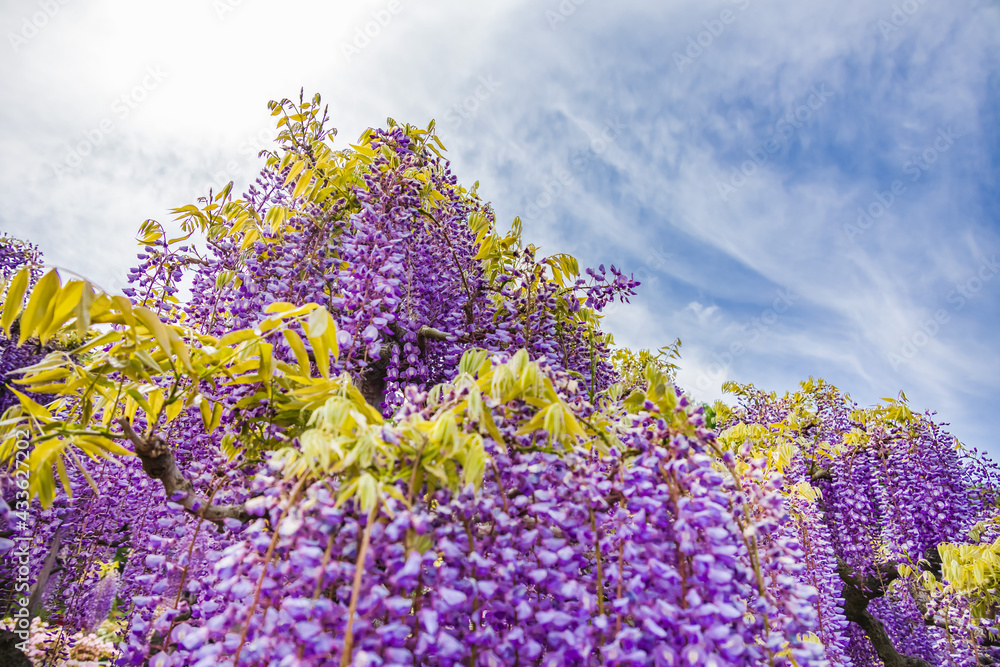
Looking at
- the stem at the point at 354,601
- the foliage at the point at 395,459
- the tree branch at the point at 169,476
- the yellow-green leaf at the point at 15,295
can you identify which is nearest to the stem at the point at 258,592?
the foliage at the point at 395,459

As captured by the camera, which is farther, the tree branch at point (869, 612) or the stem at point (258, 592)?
the tree branch at point (869, 612)

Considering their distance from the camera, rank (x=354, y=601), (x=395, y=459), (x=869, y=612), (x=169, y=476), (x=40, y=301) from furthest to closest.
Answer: (x=869, y=612), (x=169, y=476), (x=40, y=301), (x=395, y=459), (x=354, y=601)

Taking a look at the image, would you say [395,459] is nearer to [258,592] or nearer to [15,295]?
[258,592]

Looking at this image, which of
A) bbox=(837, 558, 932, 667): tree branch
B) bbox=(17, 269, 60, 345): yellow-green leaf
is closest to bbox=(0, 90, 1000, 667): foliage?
bbox=(17, 269, 60, 345): yellow-green leaf

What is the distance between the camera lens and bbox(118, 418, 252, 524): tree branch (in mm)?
1769

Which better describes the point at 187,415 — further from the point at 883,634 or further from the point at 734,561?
the point at 883,634

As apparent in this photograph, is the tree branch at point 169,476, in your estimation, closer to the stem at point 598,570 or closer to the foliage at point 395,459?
the foliage at point 395,459

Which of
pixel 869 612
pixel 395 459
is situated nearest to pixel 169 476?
pixel 395 459

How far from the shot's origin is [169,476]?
1.85 m

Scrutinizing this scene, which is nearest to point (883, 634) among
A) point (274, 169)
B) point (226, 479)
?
point (226, 479)

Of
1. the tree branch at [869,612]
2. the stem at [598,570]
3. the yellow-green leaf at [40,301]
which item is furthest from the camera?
the tree branch at [869,612]

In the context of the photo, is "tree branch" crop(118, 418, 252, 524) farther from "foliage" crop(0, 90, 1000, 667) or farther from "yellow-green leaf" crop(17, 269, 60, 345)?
"yellow-green leaf" crop(17, 269, 60, 345)

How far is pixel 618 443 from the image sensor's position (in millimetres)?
1580

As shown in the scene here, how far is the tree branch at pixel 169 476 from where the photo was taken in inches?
69.6
